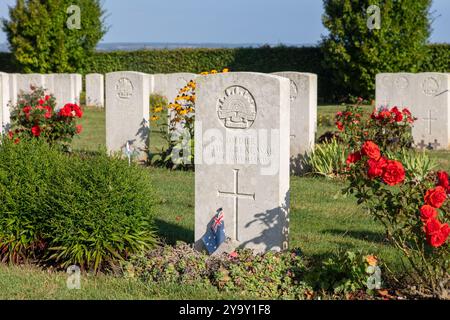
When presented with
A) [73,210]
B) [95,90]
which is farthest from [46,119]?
[95,90]

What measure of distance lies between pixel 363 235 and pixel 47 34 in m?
22.3

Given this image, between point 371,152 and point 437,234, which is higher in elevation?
point 371,152

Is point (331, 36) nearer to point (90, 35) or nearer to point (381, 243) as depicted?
point (90, 35)

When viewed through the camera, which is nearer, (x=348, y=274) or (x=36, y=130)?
(x=348, y=274)

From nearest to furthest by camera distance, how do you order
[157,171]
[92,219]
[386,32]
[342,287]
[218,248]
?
1. [342,287]
2. [92,219]
3. [218,248]
4. [157,171]
5. [386,32]

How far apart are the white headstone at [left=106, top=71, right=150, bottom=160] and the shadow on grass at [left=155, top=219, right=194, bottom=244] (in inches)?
192

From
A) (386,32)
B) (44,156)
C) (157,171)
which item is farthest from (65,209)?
(386,32)

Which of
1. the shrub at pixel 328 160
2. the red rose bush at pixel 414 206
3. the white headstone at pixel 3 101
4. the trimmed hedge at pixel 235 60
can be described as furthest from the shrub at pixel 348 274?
the trimmed hedge at pixel 235 60

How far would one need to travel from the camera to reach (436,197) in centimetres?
518

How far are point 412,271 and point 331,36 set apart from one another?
20.2m

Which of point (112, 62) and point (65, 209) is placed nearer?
point (65, 209)

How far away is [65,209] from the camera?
6.12m

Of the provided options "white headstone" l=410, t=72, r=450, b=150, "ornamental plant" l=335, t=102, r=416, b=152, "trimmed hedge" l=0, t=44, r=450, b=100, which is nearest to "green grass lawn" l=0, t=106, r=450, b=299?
"ornamental plant" l=335, t=102, r=416, b=152

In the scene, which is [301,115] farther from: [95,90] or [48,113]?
[95,90]
